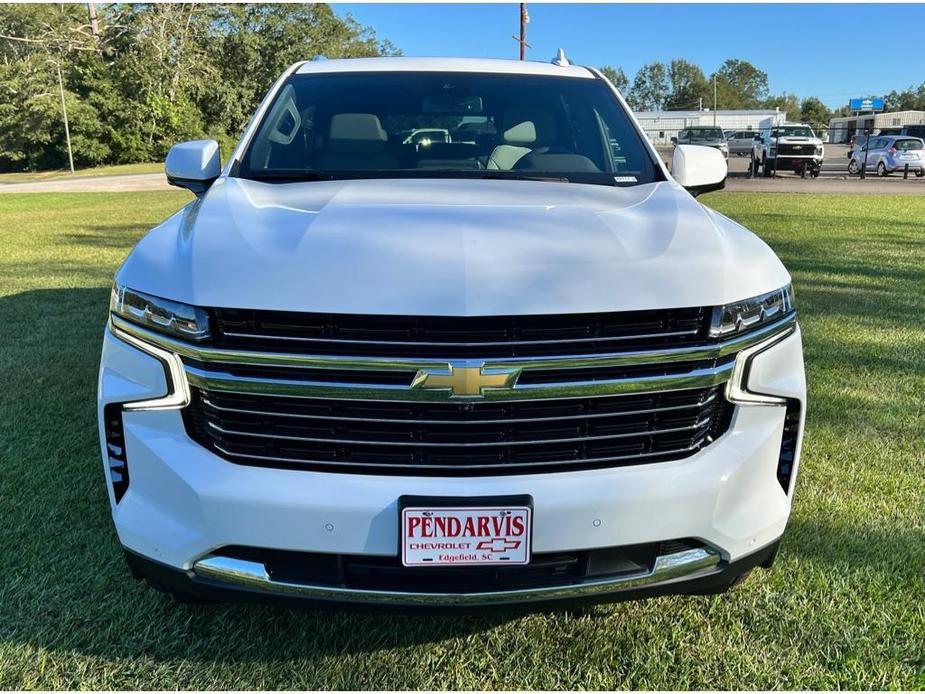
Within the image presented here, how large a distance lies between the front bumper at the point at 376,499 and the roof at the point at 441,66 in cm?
211

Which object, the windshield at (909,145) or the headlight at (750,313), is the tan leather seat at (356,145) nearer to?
the headlight at (750,313)

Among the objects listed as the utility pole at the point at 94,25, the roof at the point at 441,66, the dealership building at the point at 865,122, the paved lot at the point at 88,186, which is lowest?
the paved lot at the point at 88,186

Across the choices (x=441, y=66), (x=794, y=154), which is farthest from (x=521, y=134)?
(x=794, y=154)

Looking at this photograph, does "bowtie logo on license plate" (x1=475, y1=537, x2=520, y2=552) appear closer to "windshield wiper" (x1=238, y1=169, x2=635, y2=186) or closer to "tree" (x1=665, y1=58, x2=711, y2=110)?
"windshield wiper" (x1=238, y1=169, x2=635, y2=186)

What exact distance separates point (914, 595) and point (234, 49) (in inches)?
2154

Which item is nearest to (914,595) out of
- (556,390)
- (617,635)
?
(617,635)

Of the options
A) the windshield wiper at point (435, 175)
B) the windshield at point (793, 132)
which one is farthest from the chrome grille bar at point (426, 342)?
the windshield at point (793, 132)

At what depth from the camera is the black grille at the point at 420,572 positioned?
1.91 metres

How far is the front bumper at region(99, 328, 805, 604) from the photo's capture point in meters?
1.85

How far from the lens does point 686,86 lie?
132 meters

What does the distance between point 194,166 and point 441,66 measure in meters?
1.30

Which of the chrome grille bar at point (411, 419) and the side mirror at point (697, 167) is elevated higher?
the side mirror at point (697, 167)

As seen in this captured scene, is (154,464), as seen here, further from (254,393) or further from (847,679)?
(847,679)

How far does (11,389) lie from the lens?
177 inches
